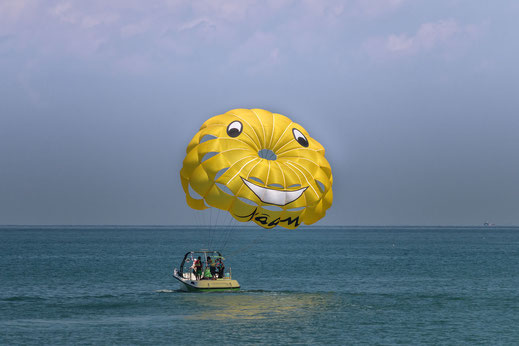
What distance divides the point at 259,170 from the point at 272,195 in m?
1.46

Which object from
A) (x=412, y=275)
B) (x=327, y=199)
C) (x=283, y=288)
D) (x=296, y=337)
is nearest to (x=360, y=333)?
(x=296, y=337)

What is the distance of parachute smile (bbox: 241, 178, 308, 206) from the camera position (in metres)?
33.5

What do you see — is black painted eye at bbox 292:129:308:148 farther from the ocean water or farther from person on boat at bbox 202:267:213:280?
person on boat at bbox 202:267:213:280

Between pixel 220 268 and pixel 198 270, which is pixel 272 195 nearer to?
pixel 220 268

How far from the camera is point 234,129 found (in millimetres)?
34750

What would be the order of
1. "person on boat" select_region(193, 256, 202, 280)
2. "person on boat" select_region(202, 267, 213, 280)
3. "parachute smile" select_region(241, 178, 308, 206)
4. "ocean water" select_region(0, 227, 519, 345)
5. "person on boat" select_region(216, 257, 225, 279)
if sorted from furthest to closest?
"person on boat" select_region(193, 256, 202, 280) < "person on boat" select_region(216, 257, 225, 279) < "person on boat" select_region(202, 267, 213, 280) < "parachute smile" select_region(241, 178, 308, 206) < "ocean water" select_region(0, 227, 519, 345)

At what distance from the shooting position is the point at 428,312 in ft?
128

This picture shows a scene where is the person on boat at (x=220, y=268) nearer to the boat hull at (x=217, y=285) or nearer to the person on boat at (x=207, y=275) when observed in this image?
the person on boat at (x=207, y=275)

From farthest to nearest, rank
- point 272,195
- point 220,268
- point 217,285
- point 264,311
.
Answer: point 220,268 → point 217,285 → point 264,311 → point 272,195

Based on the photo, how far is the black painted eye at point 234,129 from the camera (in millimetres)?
34688

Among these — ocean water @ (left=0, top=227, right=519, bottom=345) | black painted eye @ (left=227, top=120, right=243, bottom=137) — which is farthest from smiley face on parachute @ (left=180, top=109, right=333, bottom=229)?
ocean water @ (left=0, top=227, right=519, bottom=345)

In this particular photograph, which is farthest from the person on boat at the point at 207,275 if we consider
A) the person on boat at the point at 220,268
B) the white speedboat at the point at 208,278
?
the person on boat at the point at 220,268

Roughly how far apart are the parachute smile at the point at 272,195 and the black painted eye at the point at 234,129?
8.80 feet

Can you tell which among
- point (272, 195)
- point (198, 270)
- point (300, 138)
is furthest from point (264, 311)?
point (300, 138)
